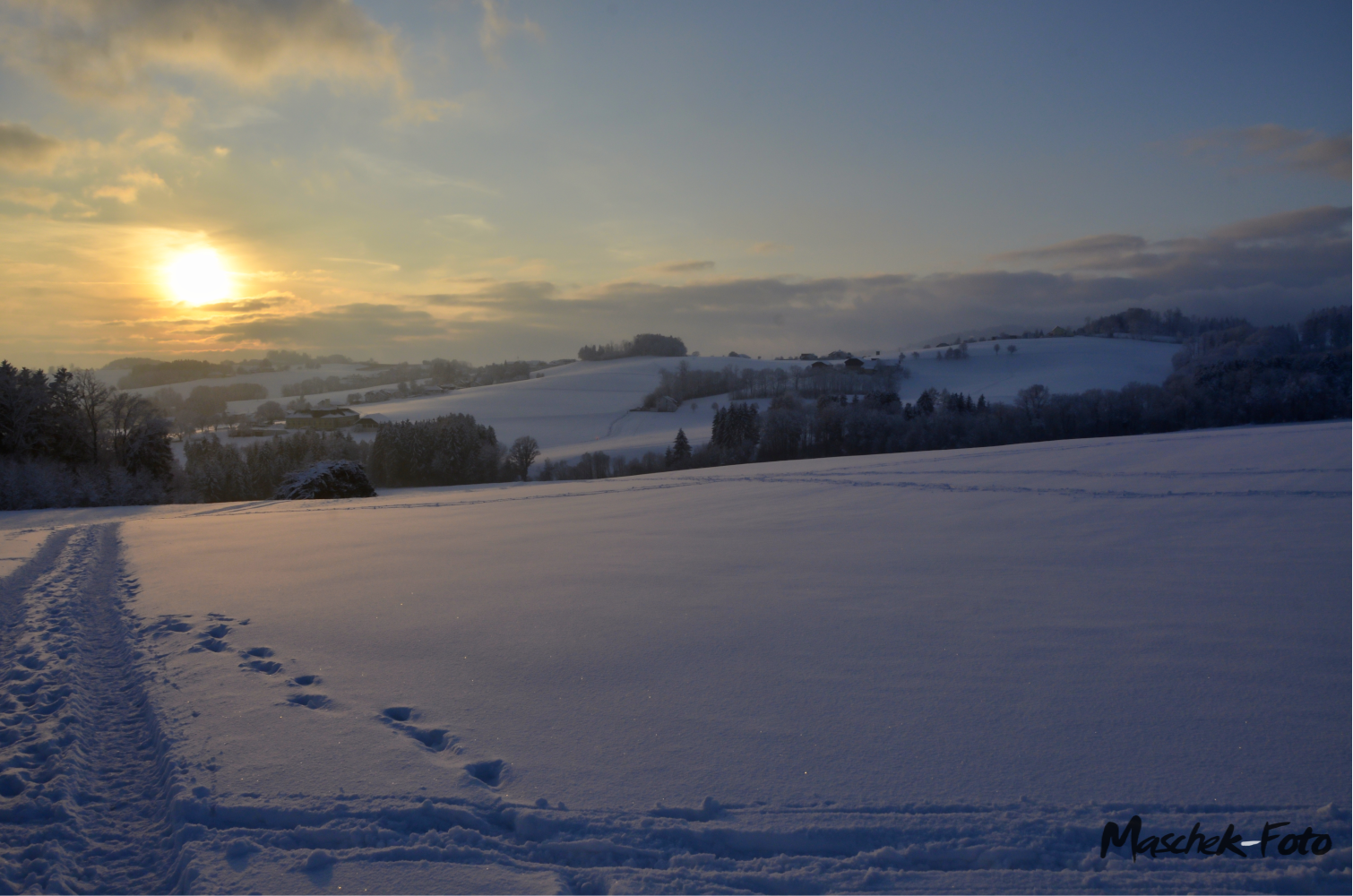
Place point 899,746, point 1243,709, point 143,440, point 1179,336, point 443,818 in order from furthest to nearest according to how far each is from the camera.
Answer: point 1179,336 → point 143,440 → point 1243,709 → point 899,746 → point 443,818

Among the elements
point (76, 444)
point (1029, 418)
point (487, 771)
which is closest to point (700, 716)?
point (487, 771)

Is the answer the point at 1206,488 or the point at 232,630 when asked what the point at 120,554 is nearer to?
the point at 232,630

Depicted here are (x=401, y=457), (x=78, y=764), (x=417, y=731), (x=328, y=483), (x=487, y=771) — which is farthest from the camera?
(x=401, y=457)

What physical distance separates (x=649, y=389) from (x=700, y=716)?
103 m

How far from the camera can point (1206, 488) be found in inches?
579

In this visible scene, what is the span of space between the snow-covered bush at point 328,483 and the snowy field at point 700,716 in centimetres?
2456

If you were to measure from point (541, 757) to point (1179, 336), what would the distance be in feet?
526

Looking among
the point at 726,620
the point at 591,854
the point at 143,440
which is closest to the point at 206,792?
the point at 591,854

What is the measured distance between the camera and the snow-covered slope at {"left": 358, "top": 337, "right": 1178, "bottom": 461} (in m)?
80.3

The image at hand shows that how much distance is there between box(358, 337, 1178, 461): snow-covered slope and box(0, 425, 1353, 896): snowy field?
54564 millimetres

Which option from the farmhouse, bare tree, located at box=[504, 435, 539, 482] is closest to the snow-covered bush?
bare tree, located at box=[504, 435, 539, 482]

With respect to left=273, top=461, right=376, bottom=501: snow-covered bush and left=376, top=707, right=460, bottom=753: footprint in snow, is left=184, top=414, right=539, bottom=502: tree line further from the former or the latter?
left=376, top=707, right=460, bottom=753: footprint in snow

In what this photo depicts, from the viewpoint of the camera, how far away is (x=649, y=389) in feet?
354

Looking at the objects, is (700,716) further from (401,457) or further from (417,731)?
(401,457)
